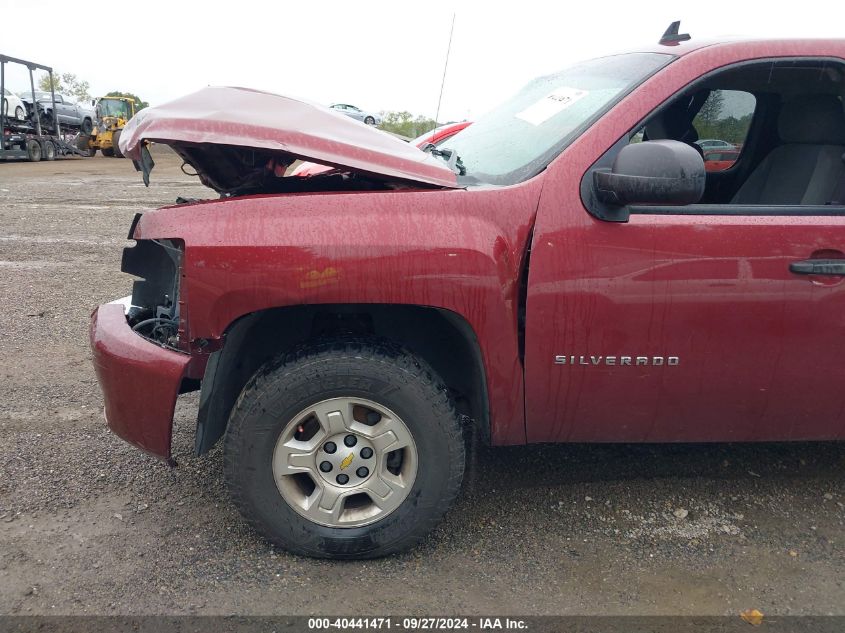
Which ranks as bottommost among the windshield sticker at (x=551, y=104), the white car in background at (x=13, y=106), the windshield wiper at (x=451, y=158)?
the white car in background at (x=13, y=106)

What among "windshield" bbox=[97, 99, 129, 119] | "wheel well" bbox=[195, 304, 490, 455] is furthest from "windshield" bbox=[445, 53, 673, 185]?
"windshield" bbox=[97, 99, 129, 119]

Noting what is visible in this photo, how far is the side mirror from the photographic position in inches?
90.0

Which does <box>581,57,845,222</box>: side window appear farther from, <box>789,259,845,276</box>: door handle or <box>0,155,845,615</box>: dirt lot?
<box>0,155,845,615</box>: dirt lot

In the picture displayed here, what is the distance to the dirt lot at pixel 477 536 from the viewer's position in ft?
8.05

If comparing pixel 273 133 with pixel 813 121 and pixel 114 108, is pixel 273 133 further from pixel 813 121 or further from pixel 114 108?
pixel 114 108

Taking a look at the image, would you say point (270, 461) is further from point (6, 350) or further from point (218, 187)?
point (6, 350)

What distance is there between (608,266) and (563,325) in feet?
0.82

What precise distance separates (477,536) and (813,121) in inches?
89.2

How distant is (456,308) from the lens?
7.93 ft

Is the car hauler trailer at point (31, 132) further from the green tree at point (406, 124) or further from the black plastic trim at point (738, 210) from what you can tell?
the black plastic trim at point (738, 210)

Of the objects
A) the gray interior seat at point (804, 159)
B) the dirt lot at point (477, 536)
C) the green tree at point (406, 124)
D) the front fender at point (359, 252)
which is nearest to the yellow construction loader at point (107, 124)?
the green tree at point (406, 124)

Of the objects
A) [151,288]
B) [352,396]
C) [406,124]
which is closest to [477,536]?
[352,396]

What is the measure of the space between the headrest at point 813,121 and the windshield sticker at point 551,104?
102 cm

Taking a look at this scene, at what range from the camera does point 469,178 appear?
288cm
